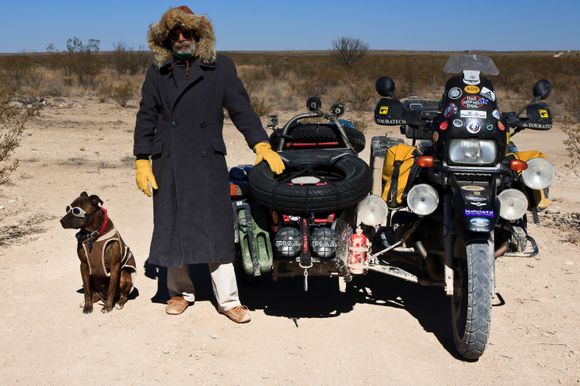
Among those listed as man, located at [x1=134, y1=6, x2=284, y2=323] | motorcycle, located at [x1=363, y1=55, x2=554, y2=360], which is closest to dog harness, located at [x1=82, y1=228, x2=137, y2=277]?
man, located at [x1=134, y1=6, x2=284, y2=323]

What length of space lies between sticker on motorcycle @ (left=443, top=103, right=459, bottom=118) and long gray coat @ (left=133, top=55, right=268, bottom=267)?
1320mm

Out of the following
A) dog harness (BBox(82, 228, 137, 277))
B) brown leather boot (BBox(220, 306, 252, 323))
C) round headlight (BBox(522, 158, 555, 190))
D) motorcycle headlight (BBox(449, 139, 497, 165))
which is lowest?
brown leather boot (BBox(220, 306, 252, 323))

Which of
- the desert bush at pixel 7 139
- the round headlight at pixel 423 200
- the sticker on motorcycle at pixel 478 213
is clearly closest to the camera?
the sticker on motorcycle at pixel 478 213

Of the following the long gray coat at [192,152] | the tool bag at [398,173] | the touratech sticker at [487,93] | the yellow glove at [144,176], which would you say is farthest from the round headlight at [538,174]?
the yellow glove at [144,176]

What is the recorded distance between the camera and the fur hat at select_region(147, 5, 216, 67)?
4.41 m

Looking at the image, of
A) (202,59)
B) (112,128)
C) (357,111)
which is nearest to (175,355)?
Result: (202,59)

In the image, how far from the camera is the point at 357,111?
68.6 ft

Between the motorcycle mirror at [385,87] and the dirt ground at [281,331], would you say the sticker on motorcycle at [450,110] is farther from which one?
the dirt ground at [281,331]

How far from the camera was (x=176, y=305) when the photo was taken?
16.3 ft

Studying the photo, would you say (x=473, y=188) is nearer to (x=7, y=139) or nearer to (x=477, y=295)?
(x=477, y=295)

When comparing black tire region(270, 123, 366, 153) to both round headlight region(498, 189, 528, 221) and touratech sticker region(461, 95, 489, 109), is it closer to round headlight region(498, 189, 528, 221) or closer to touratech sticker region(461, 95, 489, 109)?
touratech sticker region(461, 95, 489, 109)

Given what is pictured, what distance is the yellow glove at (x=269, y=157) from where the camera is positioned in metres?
4.54

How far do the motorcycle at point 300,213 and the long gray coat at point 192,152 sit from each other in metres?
0.20

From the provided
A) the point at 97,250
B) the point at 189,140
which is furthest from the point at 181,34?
the point at 97,250
